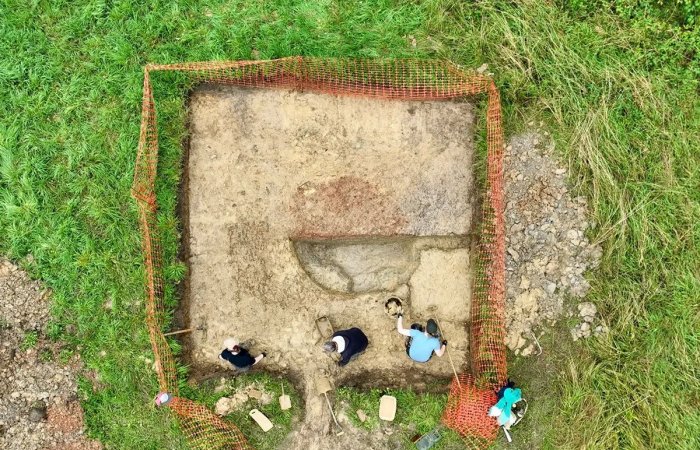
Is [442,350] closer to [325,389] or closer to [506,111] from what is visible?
[325,389]

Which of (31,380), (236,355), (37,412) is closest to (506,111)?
(236,355)

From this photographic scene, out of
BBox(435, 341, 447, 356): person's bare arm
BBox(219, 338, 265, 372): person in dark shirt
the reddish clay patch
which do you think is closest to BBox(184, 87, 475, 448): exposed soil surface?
the reddish clay patch

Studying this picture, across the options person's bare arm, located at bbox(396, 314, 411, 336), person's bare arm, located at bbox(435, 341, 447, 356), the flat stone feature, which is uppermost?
the flat stone feature

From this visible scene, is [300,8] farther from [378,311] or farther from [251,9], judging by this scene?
[378,311]

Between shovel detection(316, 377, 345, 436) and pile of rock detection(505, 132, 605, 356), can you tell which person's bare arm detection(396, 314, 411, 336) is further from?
pile of rock detection(505, 132, 605, 356)

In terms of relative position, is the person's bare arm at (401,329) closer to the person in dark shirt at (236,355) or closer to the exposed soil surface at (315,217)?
the exposed soil surface at (315,217)

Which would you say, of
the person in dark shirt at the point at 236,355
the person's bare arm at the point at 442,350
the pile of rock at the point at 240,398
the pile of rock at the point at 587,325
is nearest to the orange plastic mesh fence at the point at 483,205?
the pile of rock at the point at 240,398
